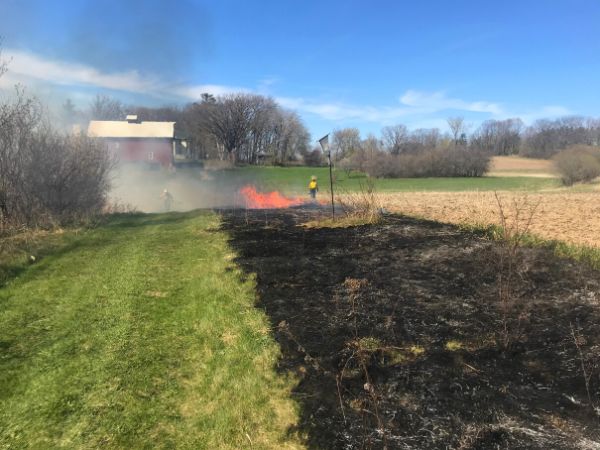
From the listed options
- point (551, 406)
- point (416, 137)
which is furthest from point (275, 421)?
point (416, 137)

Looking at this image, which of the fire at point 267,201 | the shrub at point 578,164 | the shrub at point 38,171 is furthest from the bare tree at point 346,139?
the shrub at point 38,171

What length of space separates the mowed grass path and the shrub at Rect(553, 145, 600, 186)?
4246cm

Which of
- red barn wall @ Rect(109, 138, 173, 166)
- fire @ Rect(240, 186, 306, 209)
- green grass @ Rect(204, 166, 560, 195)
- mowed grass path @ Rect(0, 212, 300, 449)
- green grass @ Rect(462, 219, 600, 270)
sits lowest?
mowed grass path @ Rect(0, 212, 300, 449)

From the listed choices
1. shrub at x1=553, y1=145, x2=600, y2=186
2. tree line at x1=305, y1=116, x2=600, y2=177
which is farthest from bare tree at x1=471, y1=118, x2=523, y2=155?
shrub at x1=553, y1=145, x2=600, y2=186

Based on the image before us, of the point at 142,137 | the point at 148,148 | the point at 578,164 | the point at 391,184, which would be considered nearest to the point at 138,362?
the point at 578,164

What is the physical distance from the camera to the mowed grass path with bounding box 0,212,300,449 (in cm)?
388

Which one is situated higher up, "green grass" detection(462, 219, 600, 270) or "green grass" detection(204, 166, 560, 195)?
"green grass" detection(204, 166, 560, 195)

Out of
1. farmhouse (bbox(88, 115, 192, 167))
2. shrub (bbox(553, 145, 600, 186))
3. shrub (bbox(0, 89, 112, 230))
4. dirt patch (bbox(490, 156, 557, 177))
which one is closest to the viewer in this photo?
shrub (bbox(0, 89, 112, 230))

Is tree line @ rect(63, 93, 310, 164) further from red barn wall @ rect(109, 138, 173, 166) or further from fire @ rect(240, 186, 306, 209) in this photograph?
fire @ rect(240, 186, 306, 209)

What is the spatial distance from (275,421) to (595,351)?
12.5 ft

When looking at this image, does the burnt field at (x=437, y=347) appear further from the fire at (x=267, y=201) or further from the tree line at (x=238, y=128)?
the tree line at (x=238, y=128)

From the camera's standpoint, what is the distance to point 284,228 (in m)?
14.2

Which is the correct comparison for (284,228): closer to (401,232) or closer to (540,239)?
(401,232)

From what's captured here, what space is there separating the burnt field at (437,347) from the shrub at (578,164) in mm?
37744
